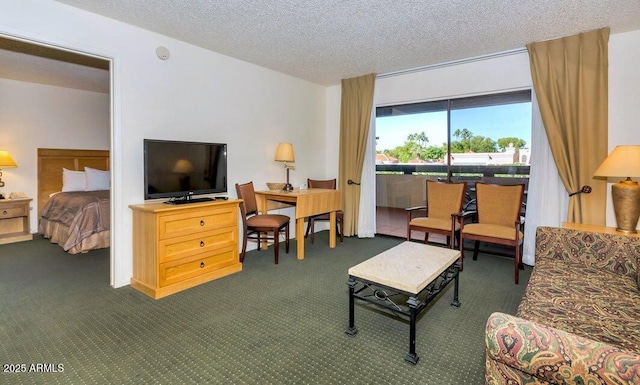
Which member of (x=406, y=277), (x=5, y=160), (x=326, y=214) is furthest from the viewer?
(x=326, y=214)

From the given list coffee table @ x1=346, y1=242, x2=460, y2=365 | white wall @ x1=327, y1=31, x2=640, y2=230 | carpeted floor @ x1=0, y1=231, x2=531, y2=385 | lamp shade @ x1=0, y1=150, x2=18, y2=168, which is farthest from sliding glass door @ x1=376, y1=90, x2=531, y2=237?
lamp shade @ x1=0, y1=150, x2=18, y2=168

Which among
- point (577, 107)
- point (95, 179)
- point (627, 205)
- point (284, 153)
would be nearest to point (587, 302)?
point (627, 205)

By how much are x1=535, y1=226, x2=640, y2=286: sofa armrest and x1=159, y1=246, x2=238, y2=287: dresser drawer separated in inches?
112

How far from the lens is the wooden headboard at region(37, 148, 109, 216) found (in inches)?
214

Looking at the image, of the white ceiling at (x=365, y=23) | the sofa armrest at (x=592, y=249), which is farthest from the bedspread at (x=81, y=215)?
the sofa armrest at (x=592, y=249)

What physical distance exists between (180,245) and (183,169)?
2.60 feet

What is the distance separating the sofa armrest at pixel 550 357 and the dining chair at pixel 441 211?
269cm

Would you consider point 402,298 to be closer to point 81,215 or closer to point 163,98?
point 163,98

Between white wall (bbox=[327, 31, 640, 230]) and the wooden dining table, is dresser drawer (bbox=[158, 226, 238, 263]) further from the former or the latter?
white wall (bbox=[327, 31, 640, 230])

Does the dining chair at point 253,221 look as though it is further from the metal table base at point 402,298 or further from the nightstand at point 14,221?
the nightstand at point 14,221

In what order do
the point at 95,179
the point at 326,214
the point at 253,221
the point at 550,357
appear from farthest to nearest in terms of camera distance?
1. the point at 95,179
2. the point at 326,214
3. the point at 253,221
4. the point at 550,357

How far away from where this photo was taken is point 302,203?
4.05 metres

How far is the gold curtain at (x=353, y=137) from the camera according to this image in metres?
5.01

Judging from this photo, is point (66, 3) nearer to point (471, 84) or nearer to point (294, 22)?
point (294, 22)
